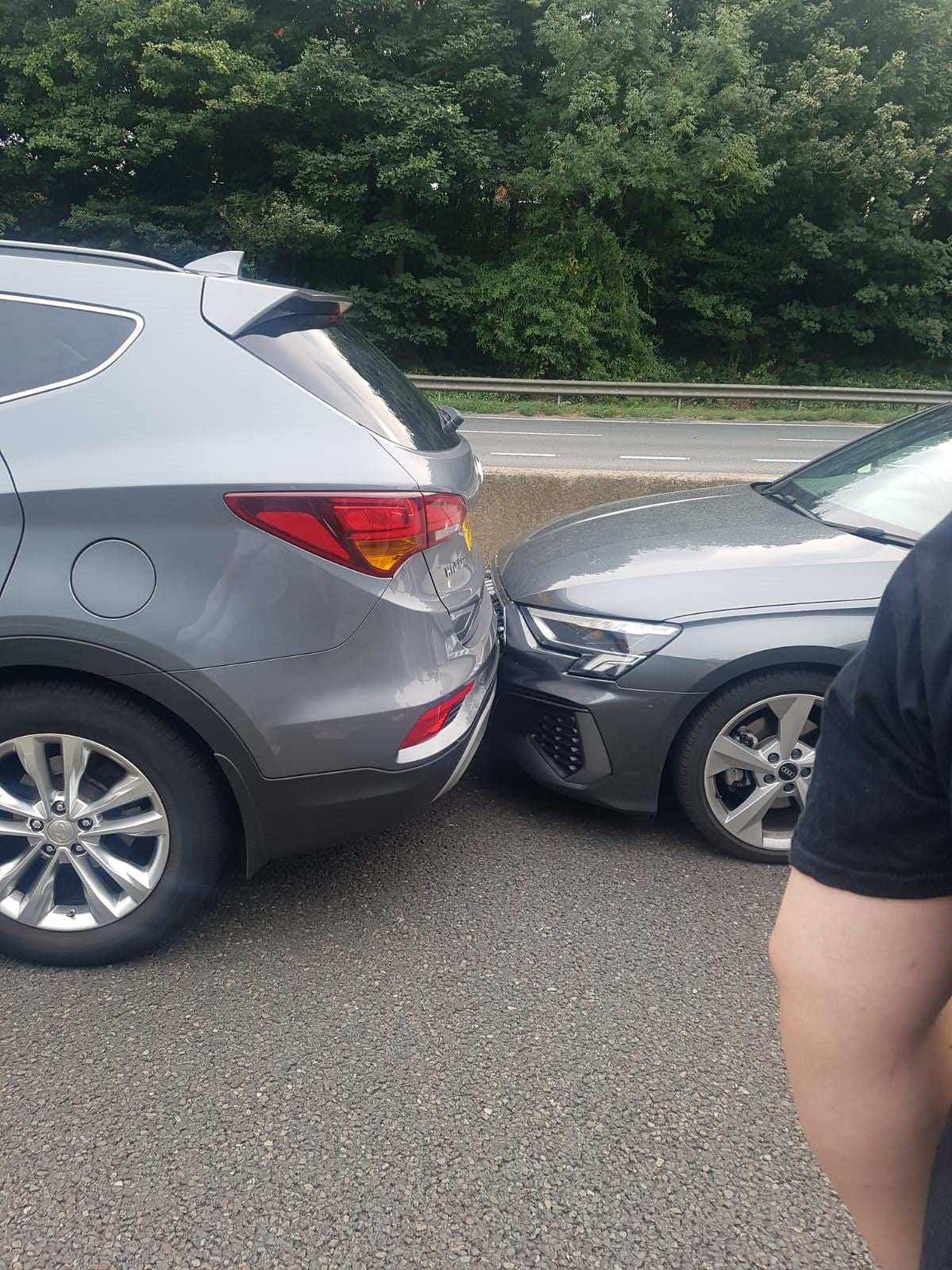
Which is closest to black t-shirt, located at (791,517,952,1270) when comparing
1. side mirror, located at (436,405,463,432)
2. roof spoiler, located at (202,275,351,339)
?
roof spoiler, located at (202,275,351,339)

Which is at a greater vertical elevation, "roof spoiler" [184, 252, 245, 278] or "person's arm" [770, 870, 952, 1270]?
"roof spoiler" [184, 252, 245, 278]

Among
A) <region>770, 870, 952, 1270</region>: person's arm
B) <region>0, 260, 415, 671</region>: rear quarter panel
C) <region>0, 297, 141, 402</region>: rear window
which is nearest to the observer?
<region>770, 870, 952, 1270</region>: person's arm

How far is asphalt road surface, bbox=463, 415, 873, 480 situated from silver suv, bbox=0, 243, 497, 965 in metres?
9.22

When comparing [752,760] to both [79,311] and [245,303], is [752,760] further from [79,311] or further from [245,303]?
[79,311]

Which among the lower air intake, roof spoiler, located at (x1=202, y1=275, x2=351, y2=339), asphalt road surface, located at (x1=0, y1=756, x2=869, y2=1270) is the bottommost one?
asphalt road surface, located at (x1=0, y1=756, x2=869, y2=1270)

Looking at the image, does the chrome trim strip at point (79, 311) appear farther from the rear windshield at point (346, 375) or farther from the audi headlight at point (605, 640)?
the audi headlight at point (605, 640)

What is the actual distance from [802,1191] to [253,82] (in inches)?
981

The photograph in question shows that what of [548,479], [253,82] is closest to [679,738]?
[548,479]

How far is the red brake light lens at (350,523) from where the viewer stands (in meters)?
2.29

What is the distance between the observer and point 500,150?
895 inches

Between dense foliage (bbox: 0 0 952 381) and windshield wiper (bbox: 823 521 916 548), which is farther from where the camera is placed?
dense foliage (bbox: 0 0 952 381)

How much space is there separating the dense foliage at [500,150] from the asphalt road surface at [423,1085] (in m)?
21.3

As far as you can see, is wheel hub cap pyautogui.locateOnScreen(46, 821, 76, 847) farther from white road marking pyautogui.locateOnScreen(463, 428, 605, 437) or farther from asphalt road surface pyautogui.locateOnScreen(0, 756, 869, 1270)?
white road marking pyautogui.locateOnScreen(463, 428, 605, 437)

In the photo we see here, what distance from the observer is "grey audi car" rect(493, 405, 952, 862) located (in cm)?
298
